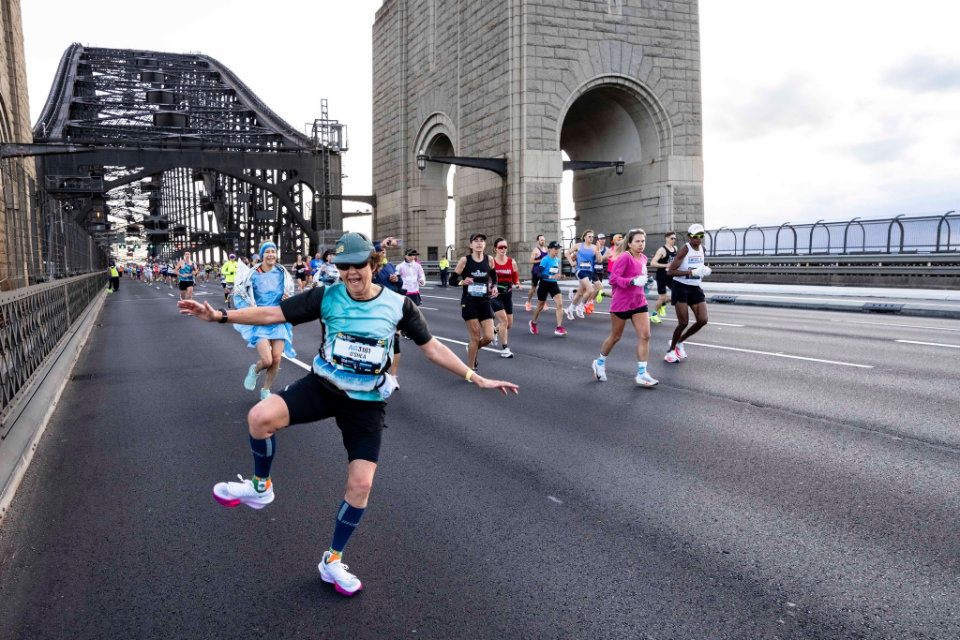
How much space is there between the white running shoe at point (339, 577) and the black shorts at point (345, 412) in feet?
1.66

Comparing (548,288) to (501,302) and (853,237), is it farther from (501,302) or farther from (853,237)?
(853,237)

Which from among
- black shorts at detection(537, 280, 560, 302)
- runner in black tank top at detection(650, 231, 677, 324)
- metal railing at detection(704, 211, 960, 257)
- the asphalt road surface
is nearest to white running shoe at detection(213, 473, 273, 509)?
the asphalt road surface

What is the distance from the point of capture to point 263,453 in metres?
4.09

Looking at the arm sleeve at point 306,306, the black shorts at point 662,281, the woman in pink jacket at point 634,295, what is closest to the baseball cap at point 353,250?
the arm sleeve at point 306,306

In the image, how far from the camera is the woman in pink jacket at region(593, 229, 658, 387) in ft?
29.4

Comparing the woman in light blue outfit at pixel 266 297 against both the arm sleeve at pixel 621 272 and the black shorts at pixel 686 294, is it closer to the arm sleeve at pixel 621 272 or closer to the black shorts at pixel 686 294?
the arm sleeve at pixel 621 272

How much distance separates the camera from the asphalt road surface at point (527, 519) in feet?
11.1

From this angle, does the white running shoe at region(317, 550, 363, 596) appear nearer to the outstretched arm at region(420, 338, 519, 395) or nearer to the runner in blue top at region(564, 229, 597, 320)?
the outstretched arm at region(420, 338, 519, 395)

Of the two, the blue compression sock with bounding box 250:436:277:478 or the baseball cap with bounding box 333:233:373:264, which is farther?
the blue compression sock with bounding box 250:436:277:478

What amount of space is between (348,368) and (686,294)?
7.67 m

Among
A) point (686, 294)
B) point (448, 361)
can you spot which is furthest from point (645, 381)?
point (448, 361)

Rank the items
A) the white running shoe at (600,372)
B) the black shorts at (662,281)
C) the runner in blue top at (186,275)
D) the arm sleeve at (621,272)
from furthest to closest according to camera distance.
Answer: the runner in blue top at (186,275)
the black shorts at (662,281)
the white running shoe at (600,372)
the arm sleeve at (621,272)

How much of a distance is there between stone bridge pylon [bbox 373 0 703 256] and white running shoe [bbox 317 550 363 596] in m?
35.7

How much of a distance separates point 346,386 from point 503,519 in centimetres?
140
